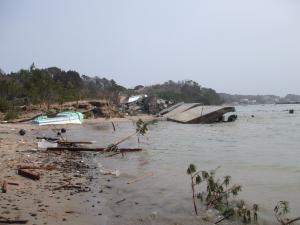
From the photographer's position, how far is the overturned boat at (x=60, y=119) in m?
41.8

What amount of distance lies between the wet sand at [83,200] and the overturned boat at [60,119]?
2772 centimetres

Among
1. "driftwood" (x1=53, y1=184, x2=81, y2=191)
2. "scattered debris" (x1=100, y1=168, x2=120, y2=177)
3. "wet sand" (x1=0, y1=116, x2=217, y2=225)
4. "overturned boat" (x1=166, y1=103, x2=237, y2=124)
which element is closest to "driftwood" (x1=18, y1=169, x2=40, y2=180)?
"wet sand" (x1=0, y1=116, x2=217, y2=225)

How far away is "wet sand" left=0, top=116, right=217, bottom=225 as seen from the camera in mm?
8438

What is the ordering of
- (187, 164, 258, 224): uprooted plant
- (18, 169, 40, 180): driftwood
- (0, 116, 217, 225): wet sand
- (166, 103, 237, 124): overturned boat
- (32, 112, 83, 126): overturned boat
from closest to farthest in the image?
(0, 116, 217, 225): wet sand < (187, 164, 258, 224): uprooted plant < (18, 169, 40, 180): driftwood < (32, 112, 83, 126): overturned boat < (166, 103, 237, 124): overturned boat

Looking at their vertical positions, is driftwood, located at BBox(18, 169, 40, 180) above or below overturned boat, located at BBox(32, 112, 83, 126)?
below

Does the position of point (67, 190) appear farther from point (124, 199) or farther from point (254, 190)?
point (254, 190)

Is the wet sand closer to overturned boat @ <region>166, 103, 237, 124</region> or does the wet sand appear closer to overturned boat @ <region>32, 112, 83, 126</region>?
overturned boat @ <region>32, 112, 83, 126</region>

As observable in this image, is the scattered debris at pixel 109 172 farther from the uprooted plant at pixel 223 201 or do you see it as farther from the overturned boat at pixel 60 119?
the overturned boat at pixel 60 119

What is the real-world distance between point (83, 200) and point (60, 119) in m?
35.6

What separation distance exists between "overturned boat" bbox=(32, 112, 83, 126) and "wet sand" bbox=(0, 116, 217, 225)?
90.9 feet

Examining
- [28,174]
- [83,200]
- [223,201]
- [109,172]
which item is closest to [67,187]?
[83,200]

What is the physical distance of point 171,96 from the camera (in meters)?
122

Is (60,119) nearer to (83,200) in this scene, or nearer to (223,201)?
(83,200)

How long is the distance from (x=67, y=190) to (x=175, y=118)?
46.4 meters
